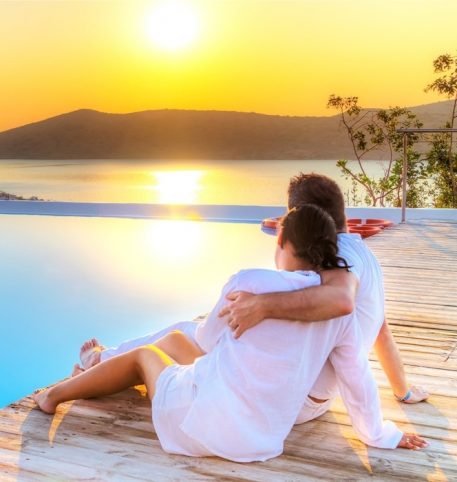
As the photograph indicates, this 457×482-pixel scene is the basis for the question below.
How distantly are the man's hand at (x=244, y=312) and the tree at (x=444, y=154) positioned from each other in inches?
344

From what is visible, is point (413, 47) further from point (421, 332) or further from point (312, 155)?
point (421, 332)

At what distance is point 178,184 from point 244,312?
46.3ft

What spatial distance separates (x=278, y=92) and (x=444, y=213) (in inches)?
345

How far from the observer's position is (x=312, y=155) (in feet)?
60.7

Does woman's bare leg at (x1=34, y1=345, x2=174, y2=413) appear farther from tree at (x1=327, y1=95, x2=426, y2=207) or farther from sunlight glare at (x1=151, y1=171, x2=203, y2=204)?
sunlight glare at (x1=151, y1=171, x2=203, y2=204)

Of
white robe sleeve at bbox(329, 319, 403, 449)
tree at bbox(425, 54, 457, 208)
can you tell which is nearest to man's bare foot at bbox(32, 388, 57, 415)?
white robe sleeve at bbox(329, 319, 403, 449)

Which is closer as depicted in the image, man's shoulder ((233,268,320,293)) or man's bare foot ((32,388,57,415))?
man's shoulder ((233,268,320,293))

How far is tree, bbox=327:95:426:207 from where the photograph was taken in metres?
10.8

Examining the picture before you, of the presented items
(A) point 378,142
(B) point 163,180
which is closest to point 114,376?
(A) point 378,142

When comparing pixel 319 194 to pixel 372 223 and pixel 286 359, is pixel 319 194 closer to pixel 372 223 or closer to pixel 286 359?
pixel 286 359

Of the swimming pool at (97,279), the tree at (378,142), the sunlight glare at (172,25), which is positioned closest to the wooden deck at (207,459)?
the swimming pool at (97,279)

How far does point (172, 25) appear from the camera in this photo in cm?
1115

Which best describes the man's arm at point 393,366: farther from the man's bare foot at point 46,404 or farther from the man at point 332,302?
the man's bare foot at point 46,404

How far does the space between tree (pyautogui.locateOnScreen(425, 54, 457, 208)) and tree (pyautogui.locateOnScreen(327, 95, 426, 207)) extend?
27 centimetres
